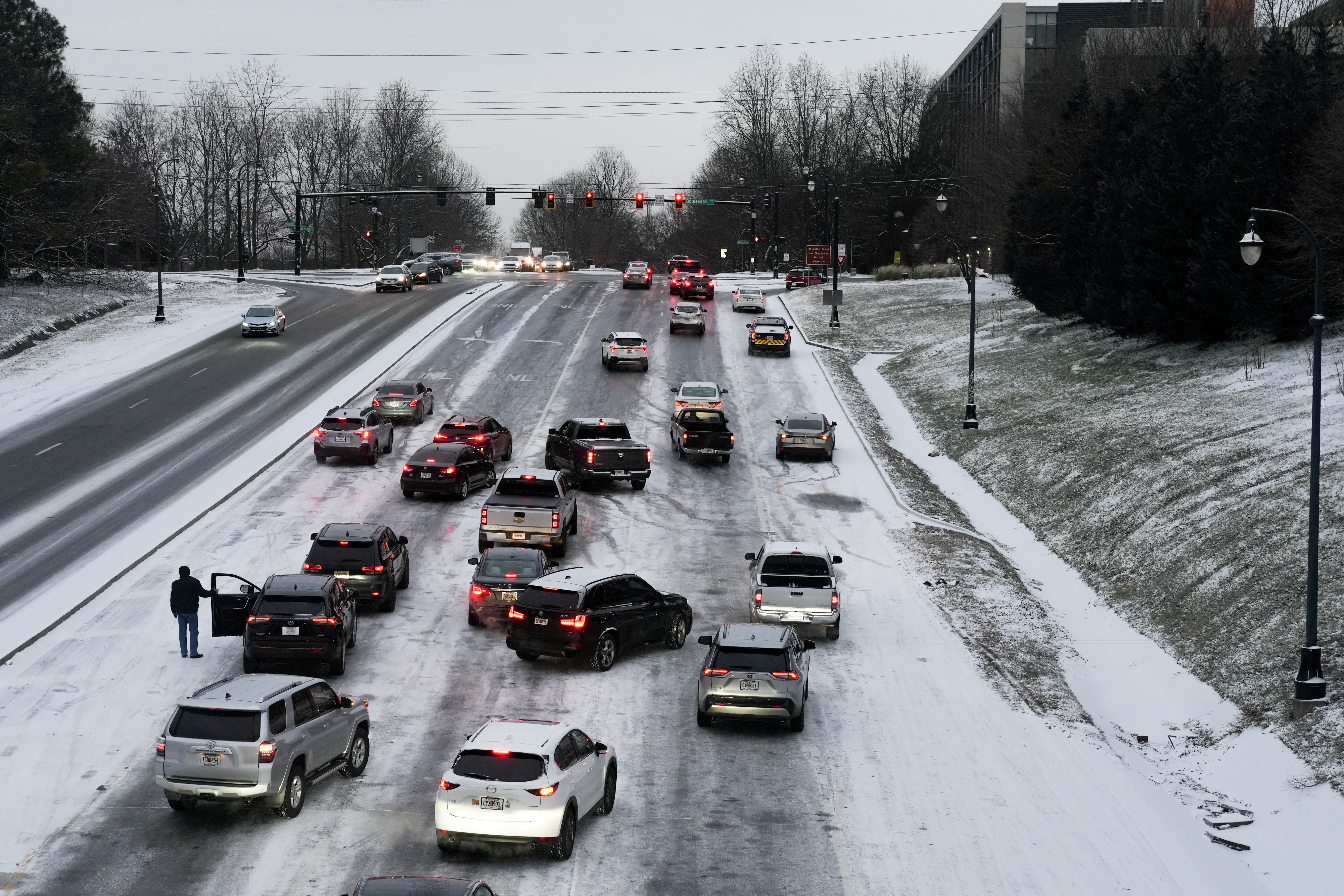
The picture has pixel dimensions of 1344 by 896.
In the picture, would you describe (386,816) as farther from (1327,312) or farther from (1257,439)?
(1327,312)

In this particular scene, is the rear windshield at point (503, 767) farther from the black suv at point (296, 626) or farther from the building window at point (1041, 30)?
the building window at point (1041, 30)

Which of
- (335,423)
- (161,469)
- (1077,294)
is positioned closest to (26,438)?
(161,469)

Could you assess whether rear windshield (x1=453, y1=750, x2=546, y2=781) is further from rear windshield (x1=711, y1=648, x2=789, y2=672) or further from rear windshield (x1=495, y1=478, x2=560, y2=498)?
rear windshield (x1=495, y1=478, x2=560, y2=498)

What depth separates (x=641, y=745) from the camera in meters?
19.1

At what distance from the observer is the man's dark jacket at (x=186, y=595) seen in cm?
2197

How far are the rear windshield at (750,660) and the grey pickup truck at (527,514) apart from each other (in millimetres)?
9698

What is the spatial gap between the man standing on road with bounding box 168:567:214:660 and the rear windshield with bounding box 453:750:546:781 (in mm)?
9029

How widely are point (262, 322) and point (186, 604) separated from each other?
141 feet

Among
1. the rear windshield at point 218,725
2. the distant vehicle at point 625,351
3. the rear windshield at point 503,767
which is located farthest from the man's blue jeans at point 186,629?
the distant vehicle at point 625,351

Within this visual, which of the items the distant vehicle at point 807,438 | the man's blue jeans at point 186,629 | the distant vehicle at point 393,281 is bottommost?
the man's blue jeans at point 186,629

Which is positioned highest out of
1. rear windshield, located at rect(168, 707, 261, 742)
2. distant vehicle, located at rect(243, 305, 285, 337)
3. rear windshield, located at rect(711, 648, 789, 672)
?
distant vehicle, located at rect(243, 305, 285, 337)

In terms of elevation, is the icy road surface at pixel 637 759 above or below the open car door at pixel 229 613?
below

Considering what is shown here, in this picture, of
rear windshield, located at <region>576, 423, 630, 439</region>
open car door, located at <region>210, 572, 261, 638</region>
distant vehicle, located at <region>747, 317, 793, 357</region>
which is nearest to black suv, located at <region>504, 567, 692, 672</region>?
open car door, located at <region>210, 572, 261, 638</region>

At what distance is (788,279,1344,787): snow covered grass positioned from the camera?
22359 millimetres
